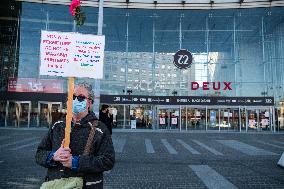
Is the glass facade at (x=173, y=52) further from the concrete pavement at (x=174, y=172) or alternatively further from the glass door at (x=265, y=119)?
the concrete pavement at (x=174, y=172)

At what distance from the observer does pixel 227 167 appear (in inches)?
381

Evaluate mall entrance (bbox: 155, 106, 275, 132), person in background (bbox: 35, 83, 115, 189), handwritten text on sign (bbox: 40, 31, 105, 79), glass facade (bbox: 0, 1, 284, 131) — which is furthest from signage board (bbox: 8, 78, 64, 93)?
person in background (bbox: 35, 83, 115, 189)

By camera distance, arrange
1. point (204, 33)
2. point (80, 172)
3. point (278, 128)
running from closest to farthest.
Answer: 1. point (80, 172)
2. point (278, 128)
3. point (204, 33)

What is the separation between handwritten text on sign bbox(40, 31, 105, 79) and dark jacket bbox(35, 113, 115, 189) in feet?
1.87

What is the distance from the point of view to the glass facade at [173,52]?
103ft

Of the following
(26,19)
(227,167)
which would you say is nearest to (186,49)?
(26,19)

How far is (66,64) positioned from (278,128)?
31.3 metres

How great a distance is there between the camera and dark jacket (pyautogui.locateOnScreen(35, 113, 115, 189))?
3.02 meters

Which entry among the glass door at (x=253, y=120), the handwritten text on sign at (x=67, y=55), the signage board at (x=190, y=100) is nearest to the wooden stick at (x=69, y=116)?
the handwritten text on sign at (x=67, y=55)

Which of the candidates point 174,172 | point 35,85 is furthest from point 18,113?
point 174,172

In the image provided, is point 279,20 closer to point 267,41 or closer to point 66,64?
point 267,41

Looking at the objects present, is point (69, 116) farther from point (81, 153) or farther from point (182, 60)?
point (182, 60)

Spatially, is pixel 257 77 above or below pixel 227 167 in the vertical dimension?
above

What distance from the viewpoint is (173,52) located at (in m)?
32.3
